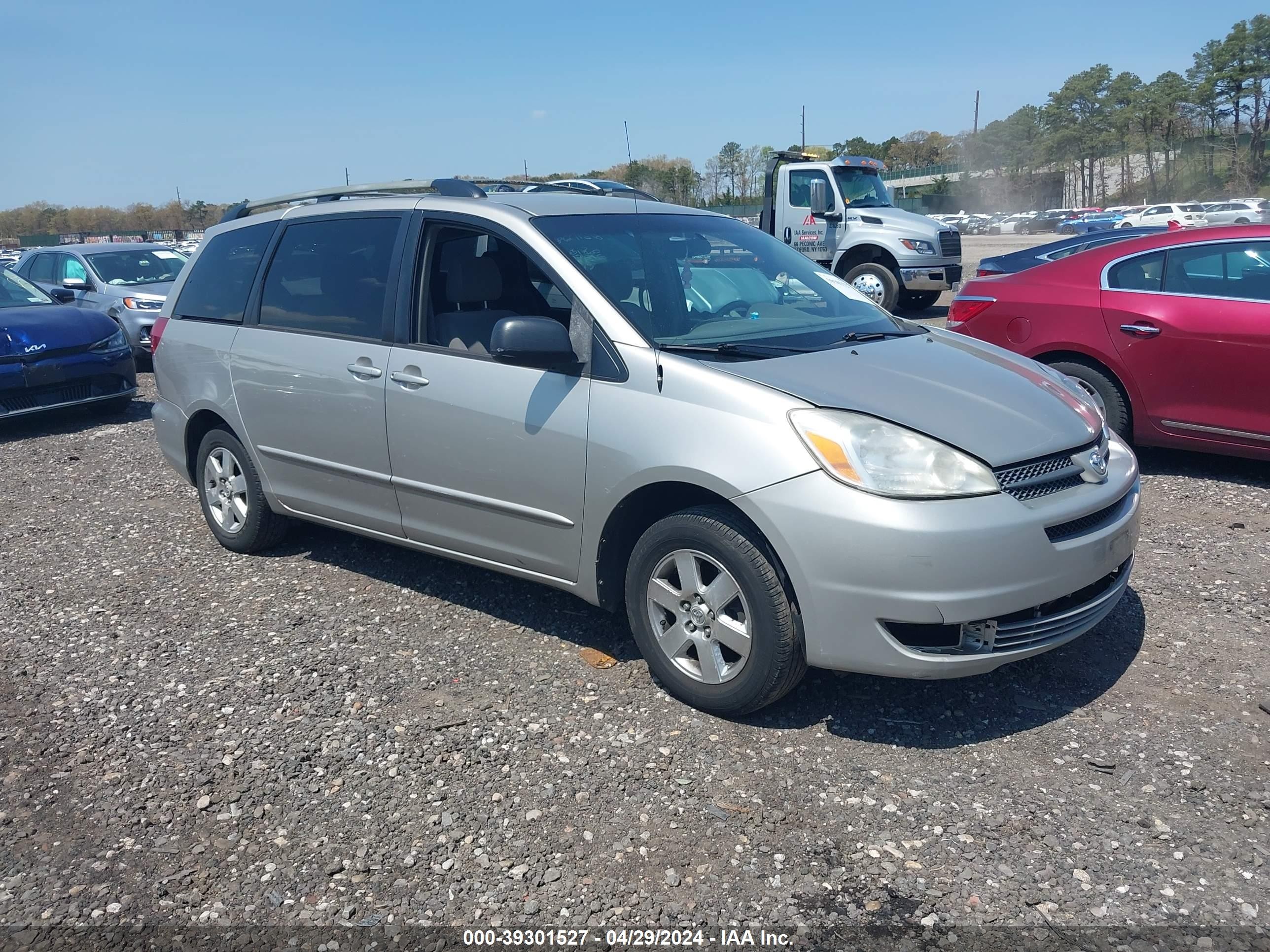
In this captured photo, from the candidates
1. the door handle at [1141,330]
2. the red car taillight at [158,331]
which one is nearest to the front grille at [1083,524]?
the door handle at [1141,330]

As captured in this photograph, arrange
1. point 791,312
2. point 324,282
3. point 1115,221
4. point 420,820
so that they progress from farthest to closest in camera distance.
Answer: point 1115,221
point 324,282
point 791,312
point 420,820

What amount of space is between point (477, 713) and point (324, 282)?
7.60 ft

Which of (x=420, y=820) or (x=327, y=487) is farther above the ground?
(x=327, y=487)

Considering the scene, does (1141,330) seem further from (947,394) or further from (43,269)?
(43,269)

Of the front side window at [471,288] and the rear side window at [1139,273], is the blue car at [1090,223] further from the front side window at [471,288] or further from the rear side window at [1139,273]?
the front side window at [471,288]

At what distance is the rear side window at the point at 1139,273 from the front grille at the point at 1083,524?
10.9ft

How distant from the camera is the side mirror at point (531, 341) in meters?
3.72

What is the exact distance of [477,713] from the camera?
12.4 feet

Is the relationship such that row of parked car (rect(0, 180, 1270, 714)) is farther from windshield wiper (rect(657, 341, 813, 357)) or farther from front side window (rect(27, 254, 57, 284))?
front side window (rect(27, 254, 57, 284))

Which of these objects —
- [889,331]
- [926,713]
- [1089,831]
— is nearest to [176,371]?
[889,331]

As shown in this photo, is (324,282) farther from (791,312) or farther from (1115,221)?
(1115,221)

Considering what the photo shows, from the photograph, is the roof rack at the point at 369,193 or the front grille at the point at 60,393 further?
the front grille at the point at 60,393

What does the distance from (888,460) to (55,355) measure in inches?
344

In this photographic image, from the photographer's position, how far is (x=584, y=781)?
331 cm
